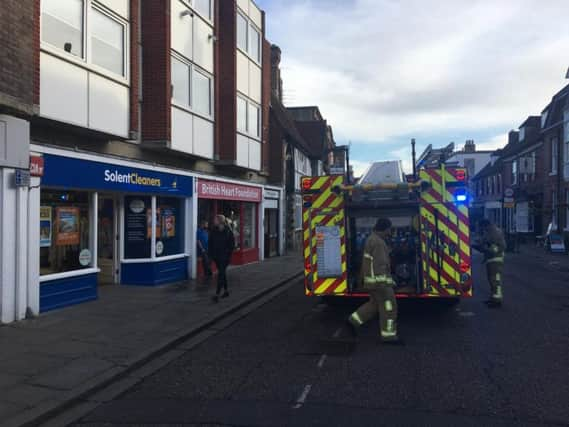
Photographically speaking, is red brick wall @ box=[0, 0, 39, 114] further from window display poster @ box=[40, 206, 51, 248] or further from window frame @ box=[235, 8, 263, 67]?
window frame @ box=[235, 8, 263, 67]

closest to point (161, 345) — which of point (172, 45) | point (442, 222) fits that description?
point (442, 222)

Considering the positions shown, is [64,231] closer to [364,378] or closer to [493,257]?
[364,378]

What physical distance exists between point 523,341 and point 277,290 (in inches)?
255

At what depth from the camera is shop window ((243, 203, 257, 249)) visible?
18.6 m

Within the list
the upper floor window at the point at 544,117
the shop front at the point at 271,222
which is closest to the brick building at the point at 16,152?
the shop front at the point at 271,222

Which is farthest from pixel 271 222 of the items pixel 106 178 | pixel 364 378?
pixel 364 378

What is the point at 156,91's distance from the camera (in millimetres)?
11609

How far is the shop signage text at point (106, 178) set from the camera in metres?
8.72

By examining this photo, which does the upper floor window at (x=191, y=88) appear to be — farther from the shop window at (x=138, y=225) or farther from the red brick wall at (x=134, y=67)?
the shop window at (x=138, y=225)

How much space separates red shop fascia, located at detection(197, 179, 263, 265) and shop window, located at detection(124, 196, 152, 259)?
2429 millimetres

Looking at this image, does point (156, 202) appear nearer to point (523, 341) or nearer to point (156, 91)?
point (156, 91)

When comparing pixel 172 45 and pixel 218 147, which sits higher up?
pixel 172 45

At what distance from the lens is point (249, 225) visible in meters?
19.2

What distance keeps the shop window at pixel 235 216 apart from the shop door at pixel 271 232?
375cm
